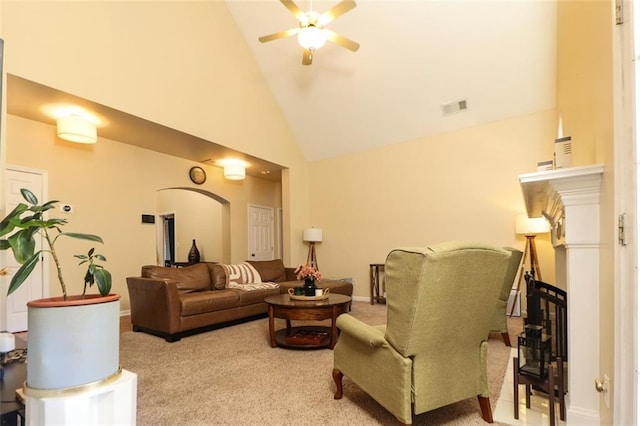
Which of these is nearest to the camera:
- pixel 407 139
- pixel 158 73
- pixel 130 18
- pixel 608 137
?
pixel 608 137

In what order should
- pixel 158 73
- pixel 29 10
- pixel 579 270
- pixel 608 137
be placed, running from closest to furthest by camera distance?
pixel 608 137 < pixel 579 270 < pixel 29 10 < pixel 158 73

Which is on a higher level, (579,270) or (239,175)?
(239,175)

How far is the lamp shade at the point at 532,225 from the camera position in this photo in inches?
176

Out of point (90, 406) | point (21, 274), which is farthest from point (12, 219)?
point (90, 406)

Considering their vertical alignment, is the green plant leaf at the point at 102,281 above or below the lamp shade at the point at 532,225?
below

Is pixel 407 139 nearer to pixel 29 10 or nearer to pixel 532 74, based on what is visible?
pixel 532 74

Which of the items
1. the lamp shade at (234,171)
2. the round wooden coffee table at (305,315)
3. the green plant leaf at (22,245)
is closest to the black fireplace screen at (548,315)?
the round wooden coffee table at (305,315)

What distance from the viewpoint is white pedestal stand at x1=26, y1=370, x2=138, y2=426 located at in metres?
1.18

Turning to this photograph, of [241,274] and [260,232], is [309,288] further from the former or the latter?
[260,232]

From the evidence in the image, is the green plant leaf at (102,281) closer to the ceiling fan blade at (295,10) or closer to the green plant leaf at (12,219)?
the green plant leaf at (12,219)

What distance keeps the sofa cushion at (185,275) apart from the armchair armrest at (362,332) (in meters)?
2.84

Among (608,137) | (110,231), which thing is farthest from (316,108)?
(608,137)

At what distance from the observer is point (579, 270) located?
1.75 m

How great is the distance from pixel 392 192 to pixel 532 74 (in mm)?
2627
